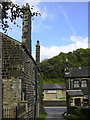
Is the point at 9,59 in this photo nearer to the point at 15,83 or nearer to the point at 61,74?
the point at 15,83

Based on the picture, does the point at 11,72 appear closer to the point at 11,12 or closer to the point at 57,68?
the point at 11,12

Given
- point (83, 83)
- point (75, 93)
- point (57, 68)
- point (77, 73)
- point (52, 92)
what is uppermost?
point (57, 68)

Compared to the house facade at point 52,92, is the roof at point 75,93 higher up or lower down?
higher up

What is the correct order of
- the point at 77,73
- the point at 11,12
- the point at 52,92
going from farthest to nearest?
the point at 52,92 < the point at 77,73 < the point at 11,12

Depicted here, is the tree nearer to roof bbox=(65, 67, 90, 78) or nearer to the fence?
the fence

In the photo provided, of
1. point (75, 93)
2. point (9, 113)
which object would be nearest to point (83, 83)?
point (75, 93)

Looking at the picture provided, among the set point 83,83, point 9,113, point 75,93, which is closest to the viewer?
point 9,113

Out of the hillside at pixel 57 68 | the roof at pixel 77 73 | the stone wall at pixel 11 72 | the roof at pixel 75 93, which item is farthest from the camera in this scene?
the hillside at pixel 57 68

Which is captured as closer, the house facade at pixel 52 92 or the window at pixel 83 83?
the window at pixel 83 83

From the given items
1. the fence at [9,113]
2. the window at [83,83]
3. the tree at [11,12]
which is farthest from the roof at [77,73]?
the tree at [11,12]

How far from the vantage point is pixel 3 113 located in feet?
30.2

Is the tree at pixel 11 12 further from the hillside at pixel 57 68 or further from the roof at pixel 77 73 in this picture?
the hillside at pixel 57 68

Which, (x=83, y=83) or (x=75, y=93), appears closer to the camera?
(x=75, y=93)

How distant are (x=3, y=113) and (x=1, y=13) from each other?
5226 millimetres
